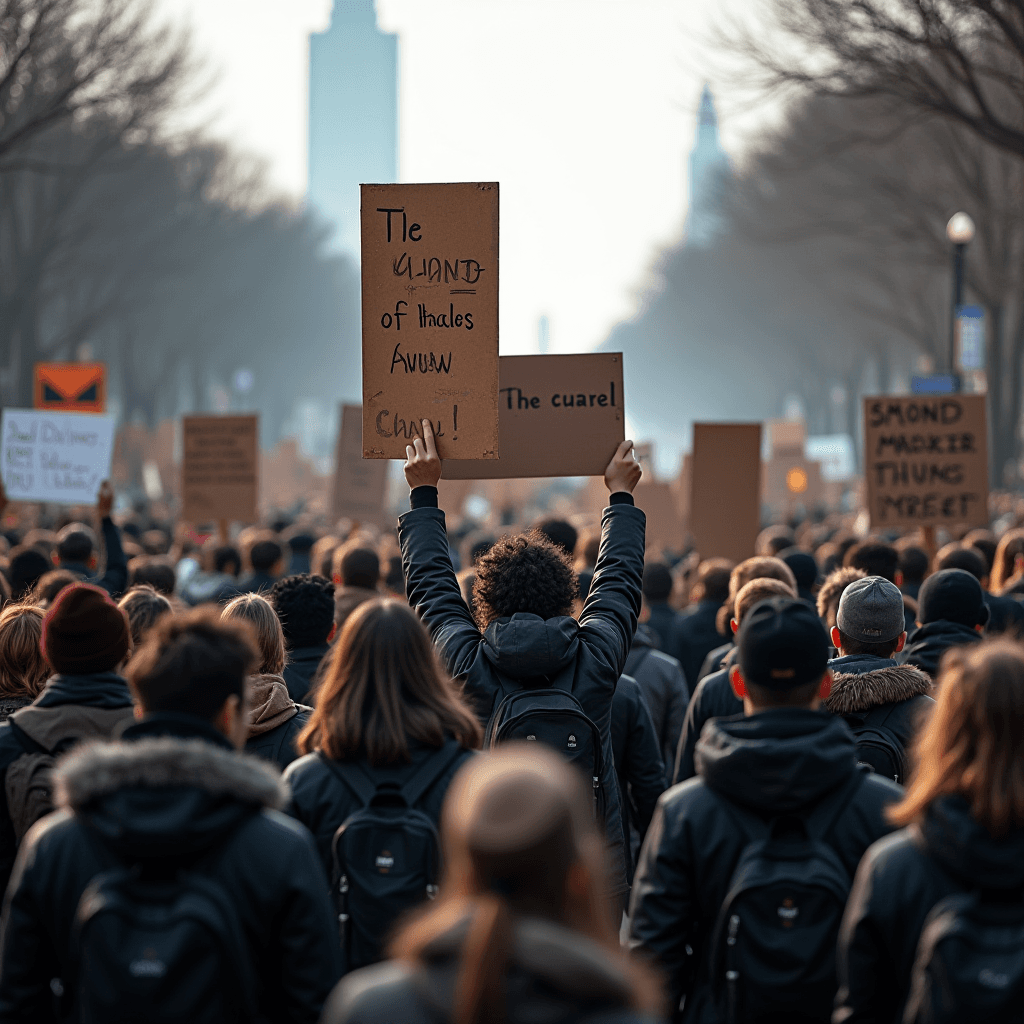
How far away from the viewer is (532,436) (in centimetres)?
529

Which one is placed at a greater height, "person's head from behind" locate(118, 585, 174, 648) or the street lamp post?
the street lamp post

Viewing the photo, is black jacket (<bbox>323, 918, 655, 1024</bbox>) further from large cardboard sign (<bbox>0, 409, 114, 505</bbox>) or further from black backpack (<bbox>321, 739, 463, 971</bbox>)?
large cardboard sign (<bbox>0, 409, 114, 505</bbox>)

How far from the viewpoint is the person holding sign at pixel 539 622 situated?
3928mm

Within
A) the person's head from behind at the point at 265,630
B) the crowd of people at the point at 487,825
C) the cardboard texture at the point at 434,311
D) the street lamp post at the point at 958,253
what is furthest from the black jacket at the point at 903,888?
the street lamp post at the point at 958,253

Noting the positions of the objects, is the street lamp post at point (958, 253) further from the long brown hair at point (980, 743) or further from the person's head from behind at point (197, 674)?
the person's head from behind at point (197, 674)

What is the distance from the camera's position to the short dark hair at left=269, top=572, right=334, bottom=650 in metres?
5.45

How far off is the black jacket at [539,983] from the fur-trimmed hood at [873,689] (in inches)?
94.5

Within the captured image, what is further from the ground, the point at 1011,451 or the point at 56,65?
the point at 56,65

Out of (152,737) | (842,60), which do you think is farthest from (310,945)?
(842,60)

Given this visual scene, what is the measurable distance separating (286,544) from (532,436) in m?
6.01

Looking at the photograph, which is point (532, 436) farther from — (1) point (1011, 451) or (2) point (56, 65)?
(1) point (1011, 451)

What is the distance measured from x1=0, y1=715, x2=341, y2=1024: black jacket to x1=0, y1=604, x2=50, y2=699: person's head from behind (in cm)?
183

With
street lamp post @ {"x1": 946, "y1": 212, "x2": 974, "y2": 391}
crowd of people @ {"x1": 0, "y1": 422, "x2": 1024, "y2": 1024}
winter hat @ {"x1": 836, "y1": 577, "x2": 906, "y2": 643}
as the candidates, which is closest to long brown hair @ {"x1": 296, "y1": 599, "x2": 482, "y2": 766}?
crowd of people @ {"x1": 0, "y1": 422, "x2": 1024, "y2": 1024}

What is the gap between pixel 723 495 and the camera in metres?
10.7
